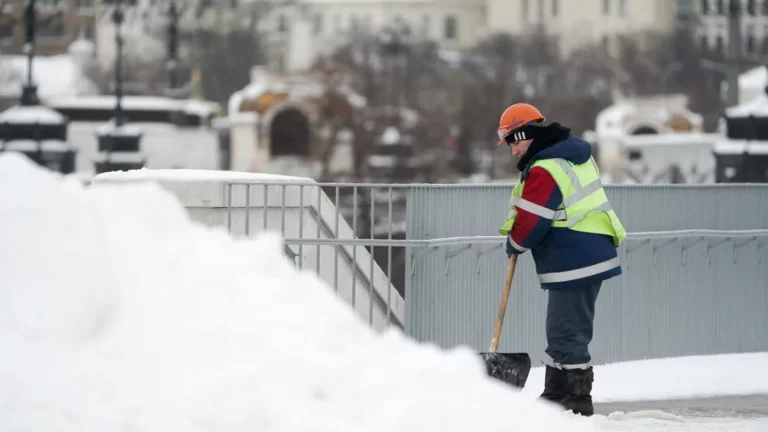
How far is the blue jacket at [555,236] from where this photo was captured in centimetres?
965

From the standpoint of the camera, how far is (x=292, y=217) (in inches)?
454

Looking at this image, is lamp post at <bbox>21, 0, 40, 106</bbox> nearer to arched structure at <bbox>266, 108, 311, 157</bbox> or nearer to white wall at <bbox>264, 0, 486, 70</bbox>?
arched structure at <bbox>266, 108, 311, 157</bbox>

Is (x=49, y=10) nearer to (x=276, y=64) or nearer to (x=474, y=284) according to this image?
(x=276, y=64)

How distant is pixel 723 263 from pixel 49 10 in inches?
6307

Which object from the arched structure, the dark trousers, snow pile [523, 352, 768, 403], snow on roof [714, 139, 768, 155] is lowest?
the arched structure

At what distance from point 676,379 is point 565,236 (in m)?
2.44

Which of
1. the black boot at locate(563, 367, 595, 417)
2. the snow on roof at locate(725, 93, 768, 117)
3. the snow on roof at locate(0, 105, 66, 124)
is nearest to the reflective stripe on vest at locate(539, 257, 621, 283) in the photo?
the black boot at locate(563, 367, 595, 417)

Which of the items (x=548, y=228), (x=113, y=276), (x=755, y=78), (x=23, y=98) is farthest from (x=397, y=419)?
(x=755, y=78)

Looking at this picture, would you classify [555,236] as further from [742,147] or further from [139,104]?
[139,104]

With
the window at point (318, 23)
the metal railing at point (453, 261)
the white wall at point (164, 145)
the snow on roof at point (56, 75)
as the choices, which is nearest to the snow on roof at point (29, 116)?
the metal railing at point (453, 261)

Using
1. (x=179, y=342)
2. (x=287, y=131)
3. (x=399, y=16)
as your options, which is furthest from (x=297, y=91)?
(x=179, y=342)

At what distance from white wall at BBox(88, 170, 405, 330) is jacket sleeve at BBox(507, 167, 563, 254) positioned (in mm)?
2009

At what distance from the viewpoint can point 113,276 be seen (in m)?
7.54

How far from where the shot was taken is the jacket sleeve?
963cm
